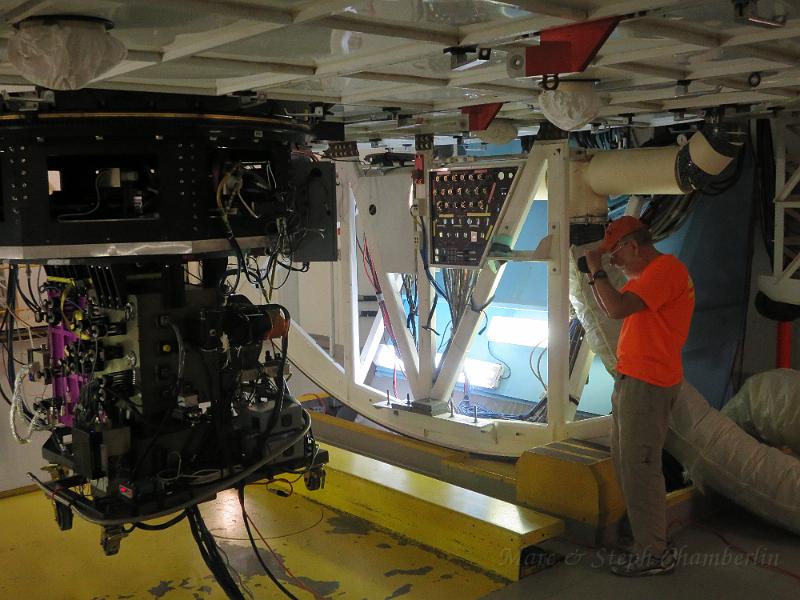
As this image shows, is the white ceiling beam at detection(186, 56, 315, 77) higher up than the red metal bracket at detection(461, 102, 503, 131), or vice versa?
the white ceiling beam at detection(186, 56, 315, 77)

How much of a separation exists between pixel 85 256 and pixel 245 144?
32.1 inches

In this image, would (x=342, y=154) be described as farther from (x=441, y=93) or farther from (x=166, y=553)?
(x=166, y=553)

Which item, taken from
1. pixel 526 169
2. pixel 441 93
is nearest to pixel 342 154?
pixel 526 169

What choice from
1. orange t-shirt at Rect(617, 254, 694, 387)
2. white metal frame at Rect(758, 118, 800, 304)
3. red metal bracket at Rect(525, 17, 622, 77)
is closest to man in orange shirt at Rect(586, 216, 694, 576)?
orange t-shirt at Rect(617, 254, 694, 387)

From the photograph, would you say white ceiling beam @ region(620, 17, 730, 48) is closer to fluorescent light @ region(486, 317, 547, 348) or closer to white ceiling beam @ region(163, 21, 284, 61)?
white ceiling beam @ region(163, 21, 284, 61)

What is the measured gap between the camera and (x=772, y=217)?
611 centimetres

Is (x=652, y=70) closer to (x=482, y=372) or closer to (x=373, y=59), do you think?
(x=373, y=59)

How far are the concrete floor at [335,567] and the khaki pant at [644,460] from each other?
244 millimetres

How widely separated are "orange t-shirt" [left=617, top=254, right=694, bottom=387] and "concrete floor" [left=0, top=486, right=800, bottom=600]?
3.46 feet

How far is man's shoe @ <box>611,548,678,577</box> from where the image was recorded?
13.8 feet

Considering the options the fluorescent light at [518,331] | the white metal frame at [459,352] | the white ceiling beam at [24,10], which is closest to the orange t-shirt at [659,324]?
the white metal frame at [459,352]

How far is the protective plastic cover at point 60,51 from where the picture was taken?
2393 mm

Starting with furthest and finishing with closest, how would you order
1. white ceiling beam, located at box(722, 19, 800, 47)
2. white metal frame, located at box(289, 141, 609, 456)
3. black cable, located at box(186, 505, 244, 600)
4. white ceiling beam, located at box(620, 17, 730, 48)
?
white metal frame, located at box(289, 141, 609, 456), black cable, located at box(186, 505, 244, 600), white ceiling beam, located at box(722, 19, 800, 47), white ceiling beam, located at box(620, 17, 730, 48)

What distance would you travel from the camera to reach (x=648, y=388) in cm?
424
